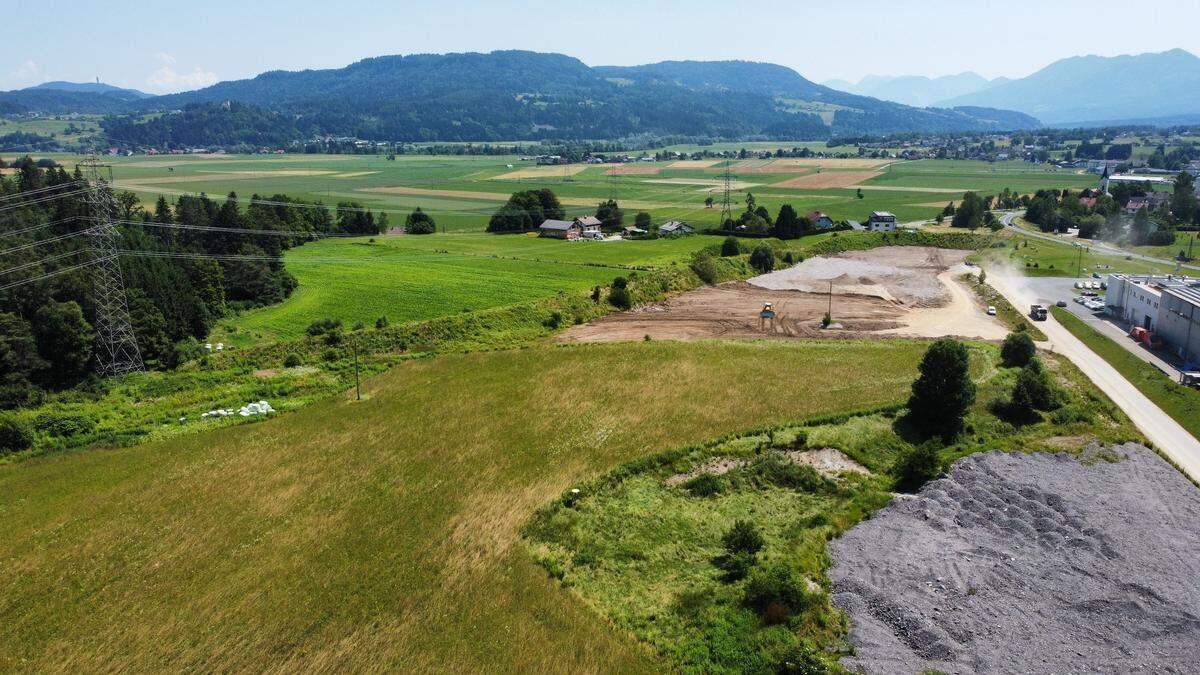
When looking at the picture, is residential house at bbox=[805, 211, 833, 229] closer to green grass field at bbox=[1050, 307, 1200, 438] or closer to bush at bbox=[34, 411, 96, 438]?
green grass field at bbox=[1050, 307, 1200, 438]

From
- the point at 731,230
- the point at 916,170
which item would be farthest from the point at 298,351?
the point at 916,170

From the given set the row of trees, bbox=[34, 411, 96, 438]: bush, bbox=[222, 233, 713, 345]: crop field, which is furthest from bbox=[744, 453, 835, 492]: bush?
the row of trees

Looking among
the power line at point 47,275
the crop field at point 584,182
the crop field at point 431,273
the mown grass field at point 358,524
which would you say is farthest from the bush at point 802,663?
the crop field at point 584,182

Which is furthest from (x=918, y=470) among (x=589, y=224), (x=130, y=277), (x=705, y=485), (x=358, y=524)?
(x=589, y=224)

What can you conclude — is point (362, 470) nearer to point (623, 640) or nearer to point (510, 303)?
point (623, 640)

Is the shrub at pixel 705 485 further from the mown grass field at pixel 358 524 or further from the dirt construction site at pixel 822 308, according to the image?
the dirt construction site at pixel 822 308
